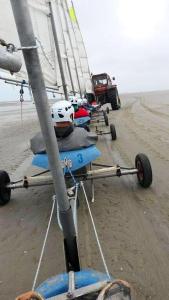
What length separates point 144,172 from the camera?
4379 mm

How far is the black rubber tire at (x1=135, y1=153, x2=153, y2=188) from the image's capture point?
4371 millimetres

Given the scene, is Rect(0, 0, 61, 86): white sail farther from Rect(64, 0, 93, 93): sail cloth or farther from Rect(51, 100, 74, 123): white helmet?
Rect(64, 0, 93, 93): sail cloth

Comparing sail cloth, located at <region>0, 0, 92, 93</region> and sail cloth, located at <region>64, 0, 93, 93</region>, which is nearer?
sail cloth, located at <region>0, 0, 92, 93</region>

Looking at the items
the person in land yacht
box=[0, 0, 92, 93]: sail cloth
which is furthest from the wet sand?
box=[0, 0, 92, 93]: sail cloth

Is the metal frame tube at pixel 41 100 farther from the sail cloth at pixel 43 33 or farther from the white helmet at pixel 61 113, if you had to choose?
the sail cloth at pixel 43 33

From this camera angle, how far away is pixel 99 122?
14203 millimetres

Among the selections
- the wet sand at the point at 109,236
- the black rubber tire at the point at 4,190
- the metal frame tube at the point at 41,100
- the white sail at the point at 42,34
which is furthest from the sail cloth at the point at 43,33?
the metal frame tube at the point at 41,100

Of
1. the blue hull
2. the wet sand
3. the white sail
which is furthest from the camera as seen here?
the white sail

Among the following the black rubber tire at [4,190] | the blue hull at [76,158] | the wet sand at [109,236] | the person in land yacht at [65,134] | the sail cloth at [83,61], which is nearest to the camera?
the wet sand at [109,236]

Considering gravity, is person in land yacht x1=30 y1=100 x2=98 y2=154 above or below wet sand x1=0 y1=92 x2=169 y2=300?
above

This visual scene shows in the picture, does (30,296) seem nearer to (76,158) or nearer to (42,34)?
(76,158)

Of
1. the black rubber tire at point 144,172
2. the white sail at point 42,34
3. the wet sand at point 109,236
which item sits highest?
the white sail at point 42,34

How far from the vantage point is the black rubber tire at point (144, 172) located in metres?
4.37

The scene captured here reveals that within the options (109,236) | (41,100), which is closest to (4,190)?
(109,236)
